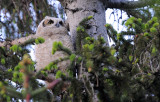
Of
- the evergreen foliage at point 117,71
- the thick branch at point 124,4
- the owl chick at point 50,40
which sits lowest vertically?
the evergreen foliage at point 117,71

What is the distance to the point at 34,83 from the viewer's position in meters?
1.64

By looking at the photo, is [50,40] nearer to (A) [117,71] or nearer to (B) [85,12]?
(B) [85,12]

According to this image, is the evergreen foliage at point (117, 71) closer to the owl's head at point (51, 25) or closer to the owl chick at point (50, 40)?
the owl chick at point (50, 40)

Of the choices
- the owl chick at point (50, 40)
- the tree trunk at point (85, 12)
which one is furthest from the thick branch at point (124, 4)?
the owl chick at point (50, 40)

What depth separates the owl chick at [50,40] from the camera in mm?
2568

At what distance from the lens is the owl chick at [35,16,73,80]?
8.43ft

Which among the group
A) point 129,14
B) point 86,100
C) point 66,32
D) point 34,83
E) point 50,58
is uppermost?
point 129,14

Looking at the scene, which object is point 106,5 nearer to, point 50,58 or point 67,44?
point 67,44

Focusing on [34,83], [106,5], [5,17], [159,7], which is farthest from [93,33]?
[5,17]

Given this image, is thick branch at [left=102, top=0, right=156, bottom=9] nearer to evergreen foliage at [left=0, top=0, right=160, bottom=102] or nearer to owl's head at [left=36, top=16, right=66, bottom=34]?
owl's head at [left=36, top=16, right=66, bottom=34]

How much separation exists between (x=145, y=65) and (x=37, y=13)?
91.4 inches

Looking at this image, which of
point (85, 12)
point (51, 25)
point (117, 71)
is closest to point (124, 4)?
point (85, 12)

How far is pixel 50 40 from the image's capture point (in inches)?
108

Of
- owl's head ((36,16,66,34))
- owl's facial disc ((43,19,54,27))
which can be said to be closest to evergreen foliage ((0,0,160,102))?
owl's head ((36,16,66,34))
